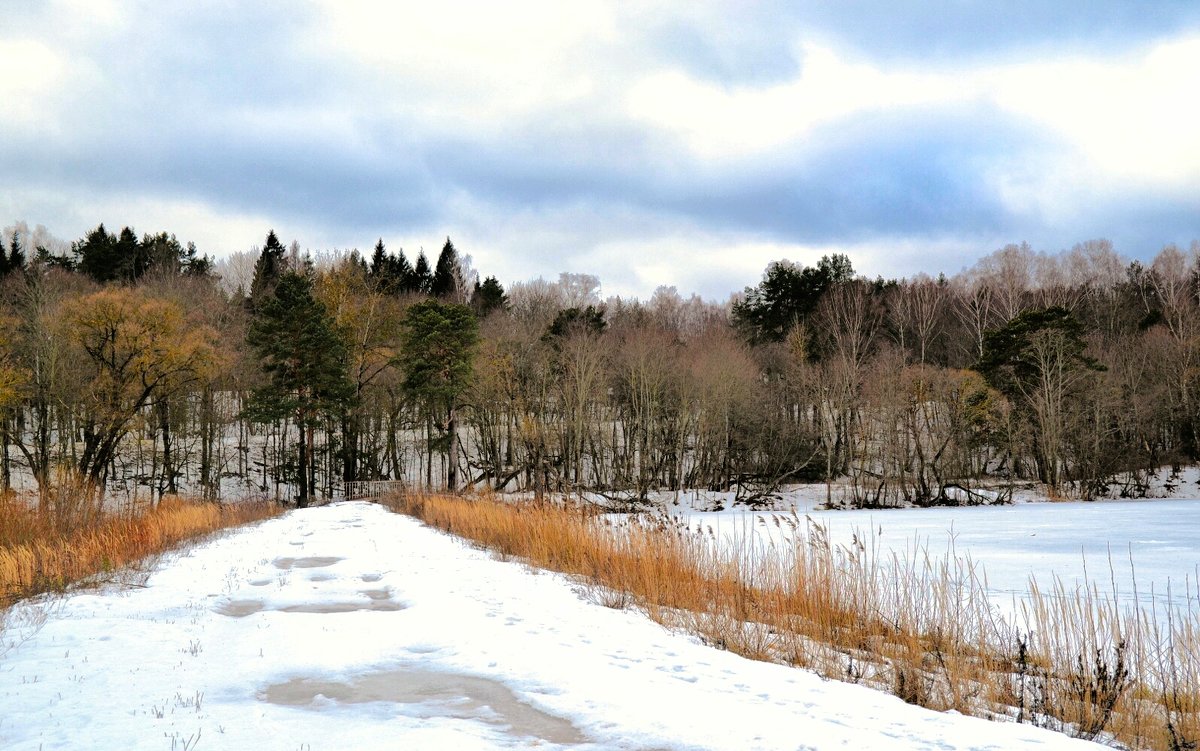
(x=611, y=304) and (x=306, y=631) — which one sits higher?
(x=611, y=304)

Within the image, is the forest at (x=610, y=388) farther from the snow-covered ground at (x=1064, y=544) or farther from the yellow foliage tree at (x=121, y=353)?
the snow-covered ground at (x=1064, y=544)

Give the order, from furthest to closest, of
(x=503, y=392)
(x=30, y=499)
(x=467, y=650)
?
(x=503, y=392)
(x=30, y=499)
(x=467, y=650)

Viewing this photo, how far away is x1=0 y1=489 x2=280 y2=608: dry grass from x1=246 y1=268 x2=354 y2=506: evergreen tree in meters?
22.5

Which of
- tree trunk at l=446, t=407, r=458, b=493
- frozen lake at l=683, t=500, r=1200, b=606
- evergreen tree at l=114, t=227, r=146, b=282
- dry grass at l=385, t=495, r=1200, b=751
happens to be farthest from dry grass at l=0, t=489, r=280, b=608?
evergreen tree at l=114, t=227, r=146, b=282

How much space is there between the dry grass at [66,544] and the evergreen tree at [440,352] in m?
21.0

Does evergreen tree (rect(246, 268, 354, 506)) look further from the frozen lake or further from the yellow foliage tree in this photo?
the frozen lake

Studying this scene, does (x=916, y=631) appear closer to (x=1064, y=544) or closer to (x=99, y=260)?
(x=1064, y=544)

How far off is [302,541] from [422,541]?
2.47m

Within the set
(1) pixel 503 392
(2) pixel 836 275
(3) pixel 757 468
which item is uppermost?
(2) pixel 836 275

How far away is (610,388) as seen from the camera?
47.0 meters

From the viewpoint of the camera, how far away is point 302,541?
14555mm

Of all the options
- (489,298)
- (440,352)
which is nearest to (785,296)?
(489,298)

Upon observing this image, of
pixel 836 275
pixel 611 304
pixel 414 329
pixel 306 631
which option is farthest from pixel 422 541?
pixel 611 304

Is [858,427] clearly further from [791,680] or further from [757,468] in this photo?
[791,680]
